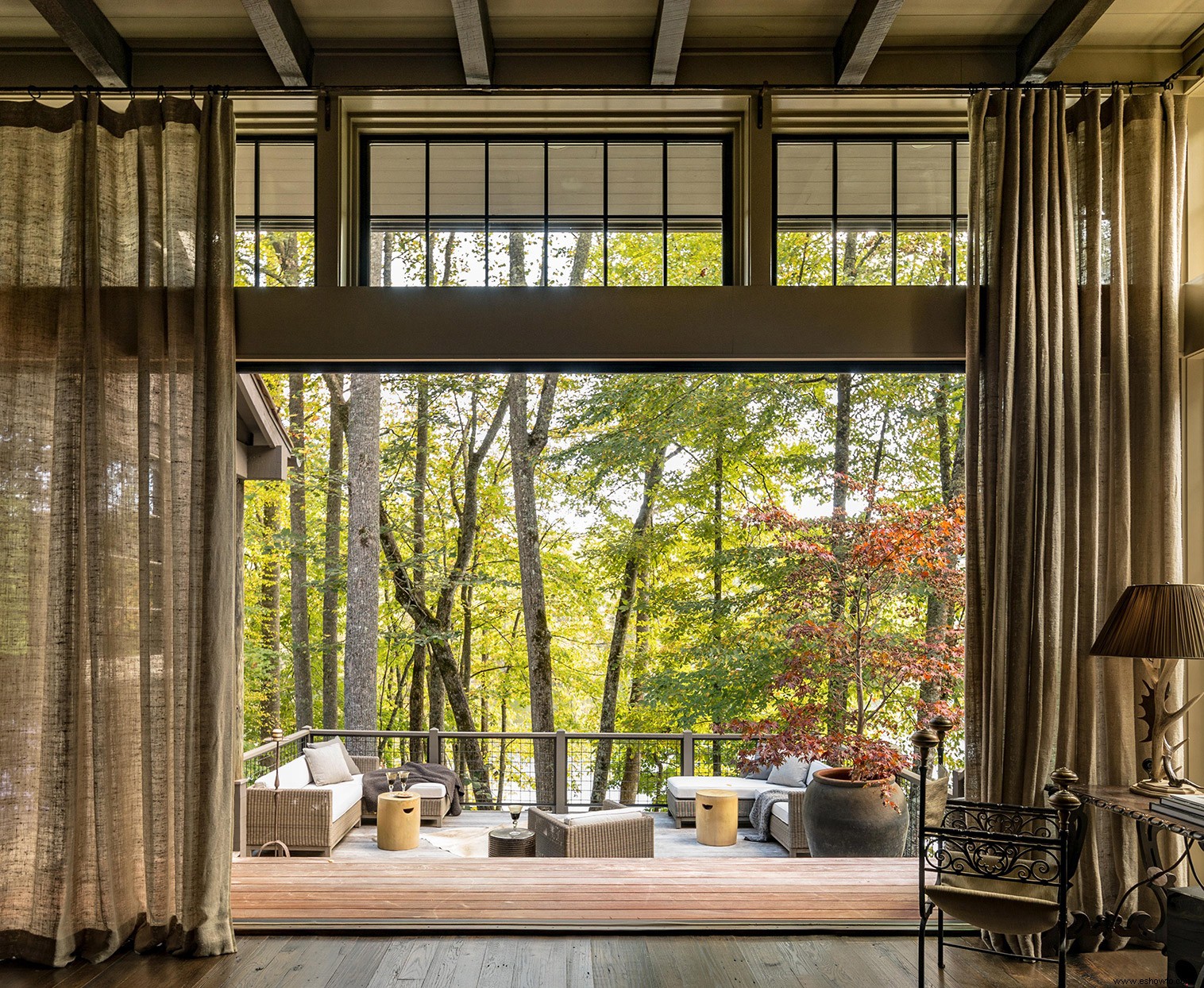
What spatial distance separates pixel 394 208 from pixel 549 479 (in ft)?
23.7

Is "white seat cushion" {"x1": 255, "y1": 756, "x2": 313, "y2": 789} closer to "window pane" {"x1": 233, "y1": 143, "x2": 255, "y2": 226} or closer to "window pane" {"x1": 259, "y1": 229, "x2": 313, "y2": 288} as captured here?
"window pane" {"x1": 233, "y1": 143, "x2": 255, "y2": 226}

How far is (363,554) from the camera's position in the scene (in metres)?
9.77

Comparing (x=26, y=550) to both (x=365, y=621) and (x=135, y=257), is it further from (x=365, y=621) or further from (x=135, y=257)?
(x=365, y=621)

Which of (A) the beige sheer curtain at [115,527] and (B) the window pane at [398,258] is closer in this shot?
(A) the beige sheer curtain at [115,527]

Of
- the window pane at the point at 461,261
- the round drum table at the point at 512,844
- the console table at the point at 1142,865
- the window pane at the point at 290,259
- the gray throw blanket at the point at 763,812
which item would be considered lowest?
the gray throw blanket at the point at 763,812

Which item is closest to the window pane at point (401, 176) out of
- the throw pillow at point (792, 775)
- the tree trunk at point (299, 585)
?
the throw pillow at point (792, 775)

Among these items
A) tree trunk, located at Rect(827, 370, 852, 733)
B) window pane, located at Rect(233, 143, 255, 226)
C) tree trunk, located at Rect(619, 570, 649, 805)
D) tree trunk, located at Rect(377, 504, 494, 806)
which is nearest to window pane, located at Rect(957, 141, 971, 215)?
tree trunk, located at Rect(827, 370, 852, 733)

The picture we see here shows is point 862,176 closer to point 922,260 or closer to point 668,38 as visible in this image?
point 668,38

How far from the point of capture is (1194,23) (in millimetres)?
3678

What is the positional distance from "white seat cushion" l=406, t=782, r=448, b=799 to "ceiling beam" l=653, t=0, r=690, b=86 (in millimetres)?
5704

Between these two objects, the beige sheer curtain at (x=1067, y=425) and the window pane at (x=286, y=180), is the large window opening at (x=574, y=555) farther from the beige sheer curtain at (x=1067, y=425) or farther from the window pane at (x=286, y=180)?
the window pane at (x=286, y=180)

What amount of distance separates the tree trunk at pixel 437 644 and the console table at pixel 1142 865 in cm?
882

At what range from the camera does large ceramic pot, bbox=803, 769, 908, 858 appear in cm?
545

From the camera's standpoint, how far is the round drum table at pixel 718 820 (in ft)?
23.6
